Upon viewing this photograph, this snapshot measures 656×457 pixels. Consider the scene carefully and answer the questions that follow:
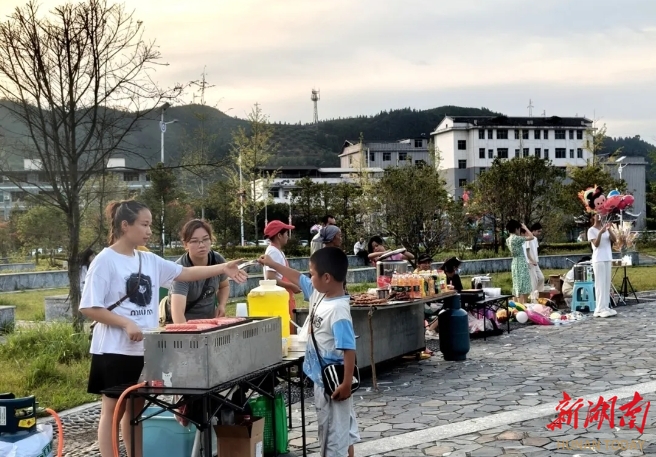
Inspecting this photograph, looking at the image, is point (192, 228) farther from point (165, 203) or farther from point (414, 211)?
point (165, 203)

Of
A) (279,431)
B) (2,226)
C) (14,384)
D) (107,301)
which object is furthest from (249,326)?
(2,226)

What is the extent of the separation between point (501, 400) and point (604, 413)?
1116 millimetres

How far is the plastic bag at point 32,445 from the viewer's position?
4270 millimetres

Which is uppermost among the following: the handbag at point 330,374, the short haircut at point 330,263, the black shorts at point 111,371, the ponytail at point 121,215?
the ponytail at point 121,215

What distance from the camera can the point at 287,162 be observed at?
160500mm

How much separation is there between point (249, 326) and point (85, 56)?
8.53 m

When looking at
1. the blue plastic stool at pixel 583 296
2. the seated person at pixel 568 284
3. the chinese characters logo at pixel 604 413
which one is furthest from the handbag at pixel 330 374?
the seated person at pixel 568 284

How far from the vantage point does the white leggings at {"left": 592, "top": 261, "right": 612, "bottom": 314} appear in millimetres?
14977

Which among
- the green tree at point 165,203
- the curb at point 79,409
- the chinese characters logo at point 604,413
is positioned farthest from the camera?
the green tree at point 165,203

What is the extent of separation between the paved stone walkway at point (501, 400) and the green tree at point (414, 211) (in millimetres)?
12017

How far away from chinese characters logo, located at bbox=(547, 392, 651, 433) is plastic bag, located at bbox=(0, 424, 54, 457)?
4.28 metres

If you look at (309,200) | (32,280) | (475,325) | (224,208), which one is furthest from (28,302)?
(309,200)

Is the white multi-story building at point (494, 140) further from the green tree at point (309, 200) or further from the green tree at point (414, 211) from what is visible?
the green tree at point (414, 211)

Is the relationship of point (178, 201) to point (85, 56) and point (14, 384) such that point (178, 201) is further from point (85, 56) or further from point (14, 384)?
point (14, 384)
